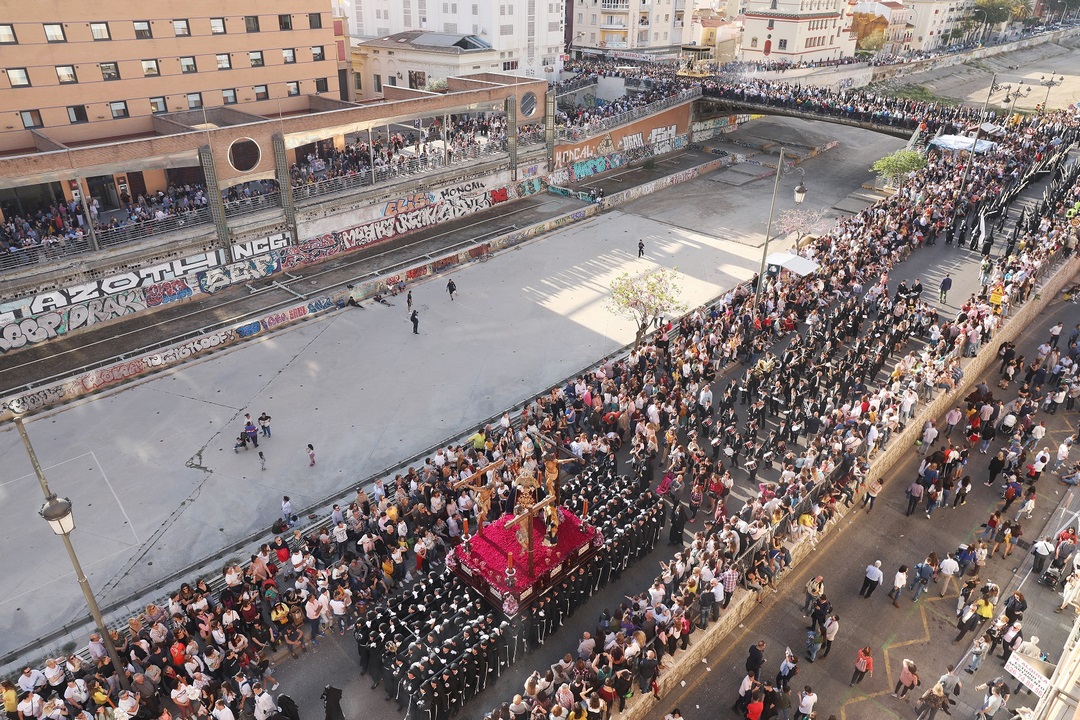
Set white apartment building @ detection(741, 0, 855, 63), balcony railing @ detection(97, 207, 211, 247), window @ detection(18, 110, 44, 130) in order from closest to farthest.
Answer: balcony railing @ detection(97, 207, 211, 247)
window @ detection(18, 110, 44, 130)
white apartment building @ detection(741, 0, 855, 63)

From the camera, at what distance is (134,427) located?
91.6 ft

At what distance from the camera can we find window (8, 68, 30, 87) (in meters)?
35.8

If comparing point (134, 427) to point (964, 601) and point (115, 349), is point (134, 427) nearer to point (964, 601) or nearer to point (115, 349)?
point (115, 349)

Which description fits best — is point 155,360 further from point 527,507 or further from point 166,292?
point 527,507

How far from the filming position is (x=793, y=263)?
108ft

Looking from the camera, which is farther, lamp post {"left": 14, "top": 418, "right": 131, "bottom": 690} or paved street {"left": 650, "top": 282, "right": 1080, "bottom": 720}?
paved street {"left": 650, "top": 282, "right": 1080, "bottom": 720}

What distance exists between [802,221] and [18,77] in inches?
1811

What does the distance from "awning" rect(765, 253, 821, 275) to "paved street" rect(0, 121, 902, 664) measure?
226 inches

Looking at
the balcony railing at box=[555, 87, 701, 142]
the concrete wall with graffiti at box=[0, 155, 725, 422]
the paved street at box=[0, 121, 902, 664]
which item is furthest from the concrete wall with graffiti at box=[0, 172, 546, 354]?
the balcony railing at box=[555, 87, 701, 142]

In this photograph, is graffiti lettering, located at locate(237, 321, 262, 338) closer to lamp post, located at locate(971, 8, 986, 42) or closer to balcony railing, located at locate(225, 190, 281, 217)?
balcony railing, located at locate(225, 190, 281, 217)

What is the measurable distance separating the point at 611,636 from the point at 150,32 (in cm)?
4118

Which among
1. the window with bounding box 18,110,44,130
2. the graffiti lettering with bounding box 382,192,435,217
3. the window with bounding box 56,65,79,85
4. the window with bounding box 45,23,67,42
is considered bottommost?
the graffiti lettering with bounding box 382,192,435,217

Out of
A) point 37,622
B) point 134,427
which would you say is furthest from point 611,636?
point 134,427

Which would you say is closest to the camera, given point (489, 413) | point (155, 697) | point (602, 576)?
point (155, 697)
